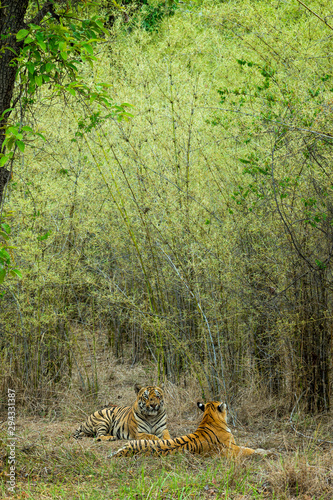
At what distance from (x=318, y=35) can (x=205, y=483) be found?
14.1ft

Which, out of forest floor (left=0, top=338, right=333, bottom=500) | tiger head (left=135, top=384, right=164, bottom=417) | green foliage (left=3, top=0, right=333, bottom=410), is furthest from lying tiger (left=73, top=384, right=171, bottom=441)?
green foliage (left=3, top=0, right=333, bottom=410)

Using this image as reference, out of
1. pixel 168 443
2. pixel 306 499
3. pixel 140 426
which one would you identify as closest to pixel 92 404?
pixel 140 426

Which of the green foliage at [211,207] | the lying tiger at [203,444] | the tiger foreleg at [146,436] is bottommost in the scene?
the tiger foreleg at [146,436]

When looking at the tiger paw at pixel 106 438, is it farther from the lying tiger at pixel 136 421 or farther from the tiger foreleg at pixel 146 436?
the tiger foreleg at pixel 146 436

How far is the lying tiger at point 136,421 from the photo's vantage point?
3936 mm

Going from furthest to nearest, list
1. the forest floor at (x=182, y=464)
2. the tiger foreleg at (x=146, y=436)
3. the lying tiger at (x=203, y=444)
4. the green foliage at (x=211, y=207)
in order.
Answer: the green foliage at (x=211, y=207)
the tiger foreleg at (x=146, y=436)
the lying tiger at (x=203, y=444)
the forest floor at (x=182, y=464)

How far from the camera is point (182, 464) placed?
10.2 ft

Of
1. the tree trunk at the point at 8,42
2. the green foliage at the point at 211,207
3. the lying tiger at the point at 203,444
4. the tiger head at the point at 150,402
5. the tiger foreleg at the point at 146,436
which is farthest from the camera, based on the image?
the green foliage at the point at 211,207

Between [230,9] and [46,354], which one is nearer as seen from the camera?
[230,9]

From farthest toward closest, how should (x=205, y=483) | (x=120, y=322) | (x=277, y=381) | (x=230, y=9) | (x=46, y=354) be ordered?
(x=120, y=322) → (x=46, y=354) → (x=277, y=381) → (x=230, y=9) → (x=205, y=483)

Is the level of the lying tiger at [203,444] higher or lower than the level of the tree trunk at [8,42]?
lower

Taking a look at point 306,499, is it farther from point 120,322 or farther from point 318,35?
point 120,322

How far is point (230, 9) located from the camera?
417 centimetres

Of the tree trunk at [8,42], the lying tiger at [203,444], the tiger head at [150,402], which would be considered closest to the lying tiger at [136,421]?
the tiger head at [150,402]
